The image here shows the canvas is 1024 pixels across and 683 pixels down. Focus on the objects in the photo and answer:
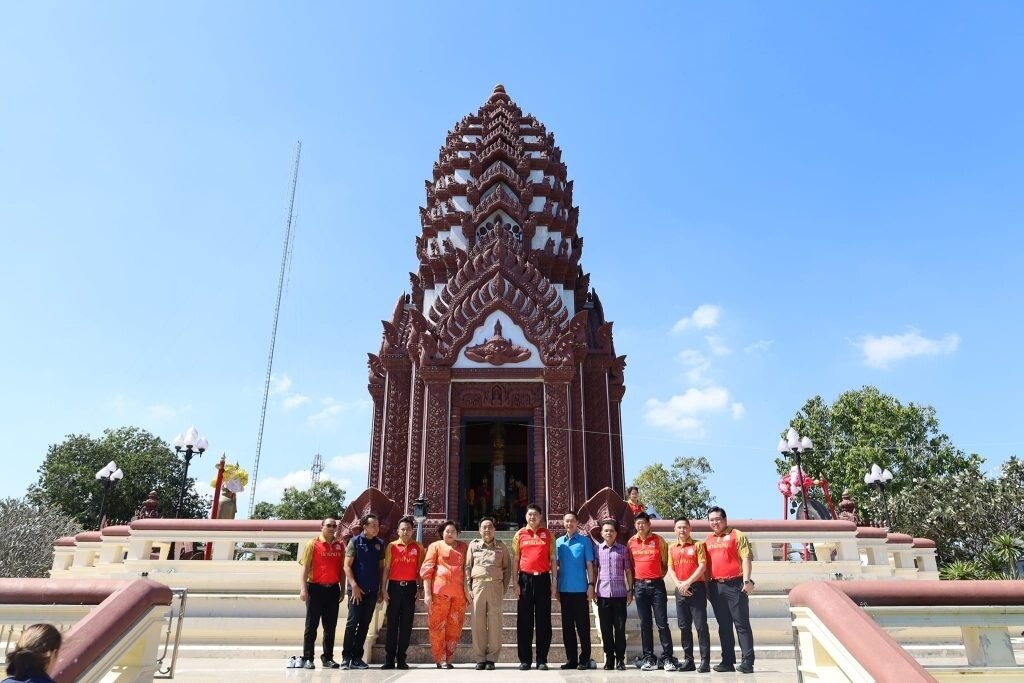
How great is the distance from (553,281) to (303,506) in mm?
38716

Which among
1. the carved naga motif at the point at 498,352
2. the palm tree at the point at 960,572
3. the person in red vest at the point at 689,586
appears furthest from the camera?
the palm tree at the point at 960,572

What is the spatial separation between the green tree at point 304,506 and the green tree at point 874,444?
3326 centimetres

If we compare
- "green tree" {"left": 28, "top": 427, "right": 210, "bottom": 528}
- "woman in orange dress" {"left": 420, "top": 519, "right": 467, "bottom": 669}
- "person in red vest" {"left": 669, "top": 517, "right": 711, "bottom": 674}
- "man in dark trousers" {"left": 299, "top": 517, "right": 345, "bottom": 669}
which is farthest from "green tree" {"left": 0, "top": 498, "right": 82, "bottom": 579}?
"person in red vest" {"left": 669, "top": 517, "right": 711, "bottom": 674}

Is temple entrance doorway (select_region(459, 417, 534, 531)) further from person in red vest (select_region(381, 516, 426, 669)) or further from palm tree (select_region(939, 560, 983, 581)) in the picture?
palm tree (select_region(939, 560, 983, 581))

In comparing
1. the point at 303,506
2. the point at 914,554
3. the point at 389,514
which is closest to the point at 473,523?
the point at 389,514

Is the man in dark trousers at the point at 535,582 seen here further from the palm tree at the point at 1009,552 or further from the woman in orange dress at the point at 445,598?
the palm tree at the point at 1009,552

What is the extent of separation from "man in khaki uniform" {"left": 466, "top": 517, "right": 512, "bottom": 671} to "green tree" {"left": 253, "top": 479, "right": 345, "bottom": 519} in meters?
44.6

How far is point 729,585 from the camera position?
6.73 meters

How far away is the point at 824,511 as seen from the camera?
18.4 meters

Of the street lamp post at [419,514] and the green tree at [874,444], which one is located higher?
the green tree at [874,444]

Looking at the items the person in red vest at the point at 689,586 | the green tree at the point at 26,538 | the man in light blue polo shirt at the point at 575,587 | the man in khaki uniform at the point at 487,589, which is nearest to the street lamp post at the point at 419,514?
the man in khaki uniform at the point at 487,589

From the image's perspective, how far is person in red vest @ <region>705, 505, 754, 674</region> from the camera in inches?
256

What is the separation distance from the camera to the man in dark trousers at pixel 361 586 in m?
7.09

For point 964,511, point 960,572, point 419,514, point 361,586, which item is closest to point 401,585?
point 361,586
